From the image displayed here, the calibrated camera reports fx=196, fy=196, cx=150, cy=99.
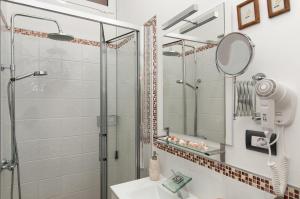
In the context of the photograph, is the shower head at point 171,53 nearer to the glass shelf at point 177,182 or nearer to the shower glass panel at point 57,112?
the glass shelf at point 177,182

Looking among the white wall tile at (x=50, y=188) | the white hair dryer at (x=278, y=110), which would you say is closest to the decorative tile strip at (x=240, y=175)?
the white hair dryer at (x=278, y=110)

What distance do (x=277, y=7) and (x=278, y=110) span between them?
1.30 feet

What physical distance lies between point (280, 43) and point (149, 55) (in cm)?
101

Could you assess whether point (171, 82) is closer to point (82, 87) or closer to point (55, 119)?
point (82, 87)

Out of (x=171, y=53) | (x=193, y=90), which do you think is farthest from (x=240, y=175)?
(x=171, y=53)

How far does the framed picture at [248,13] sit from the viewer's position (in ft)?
2.73

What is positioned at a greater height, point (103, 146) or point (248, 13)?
point (248, 13)

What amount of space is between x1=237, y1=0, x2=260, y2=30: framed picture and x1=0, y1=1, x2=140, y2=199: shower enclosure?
908mm

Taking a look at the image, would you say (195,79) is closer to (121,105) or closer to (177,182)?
(177,182)

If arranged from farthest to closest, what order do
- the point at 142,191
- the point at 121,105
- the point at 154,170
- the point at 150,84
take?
the point at 121,105 → the point at 150,84 → the point at 154,170 → the point at 142,191

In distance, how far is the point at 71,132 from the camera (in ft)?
6.53

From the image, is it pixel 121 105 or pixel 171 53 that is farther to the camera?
pixel 121 105

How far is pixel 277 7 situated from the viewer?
0.76m

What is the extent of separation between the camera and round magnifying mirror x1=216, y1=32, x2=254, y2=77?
0.83 m
